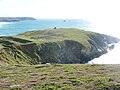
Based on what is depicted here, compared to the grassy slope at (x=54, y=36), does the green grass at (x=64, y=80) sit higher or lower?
higher

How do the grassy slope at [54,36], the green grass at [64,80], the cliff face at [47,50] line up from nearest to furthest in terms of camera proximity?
the green grass at [64,80] → the cliff face at [47,50] → the grassy slope at [54,36]

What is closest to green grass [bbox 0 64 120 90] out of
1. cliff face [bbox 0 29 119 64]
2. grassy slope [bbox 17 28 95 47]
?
cliff face [bbox 0 29 119 64]

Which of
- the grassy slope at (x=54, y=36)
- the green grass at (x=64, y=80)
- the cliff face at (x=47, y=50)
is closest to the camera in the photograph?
the green grass at (x=64, y=80)

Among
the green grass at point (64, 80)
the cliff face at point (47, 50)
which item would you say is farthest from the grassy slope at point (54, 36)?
the green grass at point (64, 80)

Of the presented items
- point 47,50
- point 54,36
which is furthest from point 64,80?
point 54,36

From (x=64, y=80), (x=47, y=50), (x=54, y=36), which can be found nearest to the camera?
(x=64, y=80)

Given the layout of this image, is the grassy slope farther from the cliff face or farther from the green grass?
the green grass

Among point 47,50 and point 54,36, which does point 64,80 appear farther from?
point 54,36

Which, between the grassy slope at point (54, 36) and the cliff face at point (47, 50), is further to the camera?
the grassy slope at point (54, 36)

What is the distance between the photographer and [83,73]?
100 ft

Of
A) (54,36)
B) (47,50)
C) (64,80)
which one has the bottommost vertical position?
(47,50)

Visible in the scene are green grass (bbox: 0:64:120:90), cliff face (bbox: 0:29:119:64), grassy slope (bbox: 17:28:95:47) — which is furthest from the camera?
grassy slope (bbox: 17:28:95:47)

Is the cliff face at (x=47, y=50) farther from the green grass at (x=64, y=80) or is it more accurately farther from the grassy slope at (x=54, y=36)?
the green grass at (x=64, y=80)

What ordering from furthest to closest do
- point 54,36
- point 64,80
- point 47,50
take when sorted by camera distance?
point 54,36 < point 47,50 < point 64,80
